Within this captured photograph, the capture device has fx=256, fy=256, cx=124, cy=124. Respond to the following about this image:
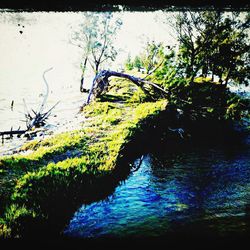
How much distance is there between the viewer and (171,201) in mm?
6133

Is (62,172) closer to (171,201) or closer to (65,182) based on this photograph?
(65,182)

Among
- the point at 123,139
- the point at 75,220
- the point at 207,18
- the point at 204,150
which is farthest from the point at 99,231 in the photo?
the point at 207,18

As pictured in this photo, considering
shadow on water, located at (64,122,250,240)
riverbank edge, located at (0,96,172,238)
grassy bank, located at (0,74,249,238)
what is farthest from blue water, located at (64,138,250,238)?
grassy bank, located at (0,74,249,238)

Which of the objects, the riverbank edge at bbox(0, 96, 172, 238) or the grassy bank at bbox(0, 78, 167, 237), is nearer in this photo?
the riverbank edge at bbox(0, 96, 172, 238)

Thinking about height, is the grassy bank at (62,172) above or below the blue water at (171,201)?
above


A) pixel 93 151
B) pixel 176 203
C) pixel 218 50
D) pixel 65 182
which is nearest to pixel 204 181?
pixel 176 203

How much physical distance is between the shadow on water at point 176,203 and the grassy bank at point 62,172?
36cm

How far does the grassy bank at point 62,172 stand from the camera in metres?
4.76

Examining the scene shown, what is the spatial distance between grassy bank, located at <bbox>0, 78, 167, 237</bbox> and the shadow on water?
365 mm

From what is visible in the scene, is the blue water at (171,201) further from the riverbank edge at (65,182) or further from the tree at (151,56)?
the tree at (151,56)

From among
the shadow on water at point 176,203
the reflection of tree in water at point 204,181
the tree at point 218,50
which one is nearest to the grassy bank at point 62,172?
the shadow on water at point 176,203

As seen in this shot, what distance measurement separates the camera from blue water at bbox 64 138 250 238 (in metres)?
5.21

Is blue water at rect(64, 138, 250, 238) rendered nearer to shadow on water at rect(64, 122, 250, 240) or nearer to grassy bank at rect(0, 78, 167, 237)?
shadow on water at rect(64, 122, 250, 240)

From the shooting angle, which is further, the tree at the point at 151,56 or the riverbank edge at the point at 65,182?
the tree at the point at 151,56
